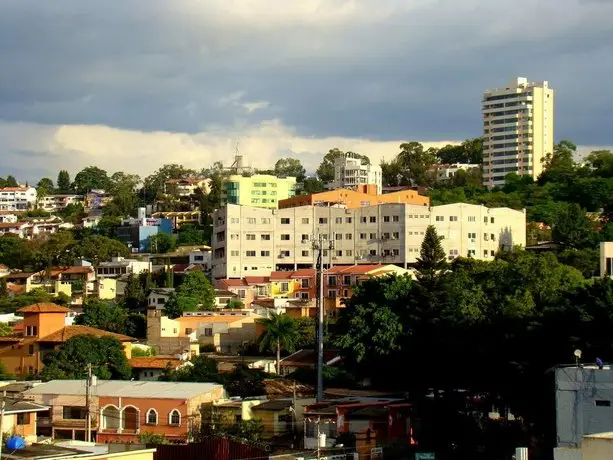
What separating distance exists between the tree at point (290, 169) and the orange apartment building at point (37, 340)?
8702cm

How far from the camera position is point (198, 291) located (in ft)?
253

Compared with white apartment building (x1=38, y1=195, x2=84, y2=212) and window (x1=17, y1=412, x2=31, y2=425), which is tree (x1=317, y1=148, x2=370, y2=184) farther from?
window (x1=17, y1=412, x2=31, y2=425)

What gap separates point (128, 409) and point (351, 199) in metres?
53.0

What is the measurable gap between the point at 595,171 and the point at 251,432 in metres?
74.9

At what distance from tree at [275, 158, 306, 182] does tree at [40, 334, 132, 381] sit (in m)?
92.1

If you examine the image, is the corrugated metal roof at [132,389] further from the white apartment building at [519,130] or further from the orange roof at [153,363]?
the white apartment building at [519,130]

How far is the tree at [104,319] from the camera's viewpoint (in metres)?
69.4

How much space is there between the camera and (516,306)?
4859 cm

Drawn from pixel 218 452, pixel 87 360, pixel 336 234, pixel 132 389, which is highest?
pixel 336 234

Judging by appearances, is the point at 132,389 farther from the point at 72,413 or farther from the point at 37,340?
the point at 37,340

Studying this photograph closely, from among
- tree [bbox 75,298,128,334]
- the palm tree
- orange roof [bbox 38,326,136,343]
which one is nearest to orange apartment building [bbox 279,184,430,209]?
tree [bbox 75,298,128,334]

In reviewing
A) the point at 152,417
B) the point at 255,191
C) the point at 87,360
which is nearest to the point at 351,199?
the point at 255,191

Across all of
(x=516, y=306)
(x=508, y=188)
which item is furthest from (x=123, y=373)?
(x=508, y=188)

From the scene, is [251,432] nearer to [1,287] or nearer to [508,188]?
[1,287]
